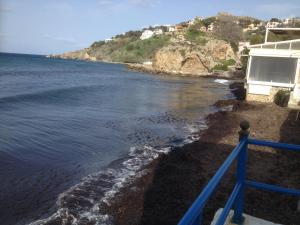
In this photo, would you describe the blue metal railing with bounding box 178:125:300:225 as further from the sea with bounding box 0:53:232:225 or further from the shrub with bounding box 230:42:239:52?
the shrub with bounding box 230:42:239:52

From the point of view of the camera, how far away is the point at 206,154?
12.8 meters

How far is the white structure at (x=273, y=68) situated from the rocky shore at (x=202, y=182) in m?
9.76

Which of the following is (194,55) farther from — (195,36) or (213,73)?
(195,36)

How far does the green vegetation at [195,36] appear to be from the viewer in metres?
90.8

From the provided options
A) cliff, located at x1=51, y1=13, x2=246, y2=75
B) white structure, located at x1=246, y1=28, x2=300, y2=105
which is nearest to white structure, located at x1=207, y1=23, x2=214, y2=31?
cliff, located at x1=51, y1=13, x2=246, y2=75

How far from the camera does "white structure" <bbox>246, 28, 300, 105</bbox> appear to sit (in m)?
24.7

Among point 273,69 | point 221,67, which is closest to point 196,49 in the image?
point 221,67

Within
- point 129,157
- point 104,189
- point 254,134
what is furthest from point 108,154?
point 254,134

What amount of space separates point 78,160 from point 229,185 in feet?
18.9

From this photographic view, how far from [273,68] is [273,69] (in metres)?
0.07

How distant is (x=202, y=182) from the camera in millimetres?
9789

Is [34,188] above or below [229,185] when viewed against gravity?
below

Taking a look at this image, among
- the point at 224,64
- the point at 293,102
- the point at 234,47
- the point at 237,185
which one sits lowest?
the point at 293,102

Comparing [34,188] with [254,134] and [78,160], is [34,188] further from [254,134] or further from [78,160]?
[254,134]
